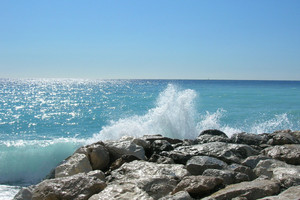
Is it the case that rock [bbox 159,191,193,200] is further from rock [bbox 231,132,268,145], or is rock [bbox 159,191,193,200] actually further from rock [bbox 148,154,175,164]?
rock [bbox 231,132,268,145]

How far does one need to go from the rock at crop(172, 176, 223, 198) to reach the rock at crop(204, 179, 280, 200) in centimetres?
16

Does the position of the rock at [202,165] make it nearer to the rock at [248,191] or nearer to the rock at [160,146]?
the rock at [248,191]

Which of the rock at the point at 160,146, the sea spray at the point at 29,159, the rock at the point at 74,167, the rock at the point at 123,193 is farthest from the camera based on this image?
the sea spray at the point at 29,159

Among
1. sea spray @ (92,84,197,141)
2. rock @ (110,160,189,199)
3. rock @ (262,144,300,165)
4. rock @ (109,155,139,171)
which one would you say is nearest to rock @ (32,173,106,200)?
rock @ (110,160,189,199)

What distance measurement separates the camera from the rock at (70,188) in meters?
4.14

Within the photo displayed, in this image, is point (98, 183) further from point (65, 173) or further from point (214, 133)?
point (214, 133)

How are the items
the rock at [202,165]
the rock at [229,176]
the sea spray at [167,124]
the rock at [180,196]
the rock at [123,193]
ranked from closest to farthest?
1. the rock at [180,196]
2. the rock at [123,193]
3. the rock at [229,176]
4. the rock at [202,165]
5. the sea spray at [167,124]

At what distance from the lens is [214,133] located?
27.5 feet

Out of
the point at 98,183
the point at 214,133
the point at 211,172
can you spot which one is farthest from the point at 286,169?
the point at 214,133

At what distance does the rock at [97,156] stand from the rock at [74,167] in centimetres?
29

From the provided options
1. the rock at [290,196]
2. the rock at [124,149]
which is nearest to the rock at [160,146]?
the rock at [124,149]

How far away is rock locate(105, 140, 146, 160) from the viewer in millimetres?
6113

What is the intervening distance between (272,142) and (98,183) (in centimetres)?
430

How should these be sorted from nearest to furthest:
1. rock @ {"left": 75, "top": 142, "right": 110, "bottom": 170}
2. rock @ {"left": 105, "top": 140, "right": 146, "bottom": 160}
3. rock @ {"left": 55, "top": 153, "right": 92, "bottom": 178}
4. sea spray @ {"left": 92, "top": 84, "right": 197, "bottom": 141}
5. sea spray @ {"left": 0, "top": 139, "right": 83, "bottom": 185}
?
rock @ {"left": 55, "top": 153, "right": 92, "bottom": 178} < rock @ {"left": 75, "top": 142, "right": 110, "bottom": 170} < rock @ {"left": 105, "top": 140, "right": 146, "bottom": 160} < sea spray @ {"left": 0, "top": 139, "right": 83, "bottom": 185} < sea spray @ {"left": 92, "top": 84, "right": 197, "bottom": 141}
